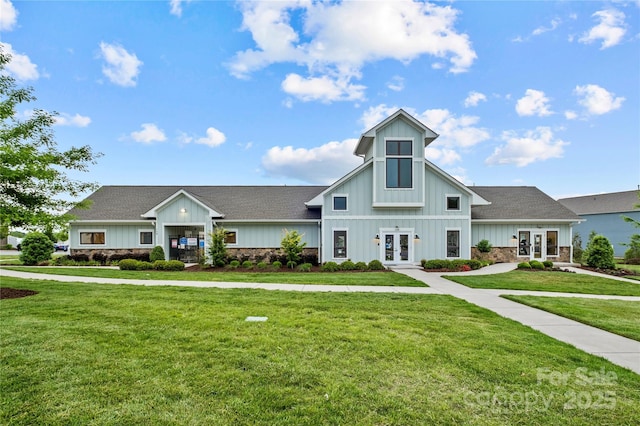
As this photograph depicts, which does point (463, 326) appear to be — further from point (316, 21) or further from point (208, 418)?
point (316, 21)

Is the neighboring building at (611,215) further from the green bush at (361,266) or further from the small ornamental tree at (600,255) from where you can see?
the green bush at (361,266)

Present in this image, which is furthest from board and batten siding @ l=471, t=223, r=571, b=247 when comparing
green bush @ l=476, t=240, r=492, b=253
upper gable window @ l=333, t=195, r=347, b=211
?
upper gable window @ l=333, t=195, r=347, b=211

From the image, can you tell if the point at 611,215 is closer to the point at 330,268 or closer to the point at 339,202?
the point at 339,202

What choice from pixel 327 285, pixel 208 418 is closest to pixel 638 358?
pixel 208 418

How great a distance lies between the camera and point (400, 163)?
18.8m

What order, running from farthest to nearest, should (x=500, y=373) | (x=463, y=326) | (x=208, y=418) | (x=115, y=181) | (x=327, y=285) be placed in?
1. (x=115, y=181)
2. (x=327, y=285)
3. (x=463, y=326)
4. (x=500, y=373)
5. (x=208, y=418)

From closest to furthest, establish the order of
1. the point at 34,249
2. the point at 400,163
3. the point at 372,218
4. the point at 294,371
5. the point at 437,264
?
the point at 294,371
the point at 437,264
the point at 400,163
the point at 372,218
the point at 34,249

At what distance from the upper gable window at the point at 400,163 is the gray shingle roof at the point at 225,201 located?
5.60 meters

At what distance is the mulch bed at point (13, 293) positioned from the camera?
8977 millimetres

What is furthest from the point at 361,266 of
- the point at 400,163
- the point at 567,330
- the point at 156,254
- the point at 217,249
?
the point at 156,254

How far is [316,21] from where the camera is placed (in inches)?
619

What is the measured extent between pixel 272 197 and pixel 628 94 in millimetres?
22173

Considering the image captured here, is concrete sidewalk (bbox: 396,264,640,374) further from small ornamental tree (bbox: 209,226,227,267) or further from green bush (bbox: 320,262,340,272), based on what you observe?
small ornamental tree (bbox: 209,226,227,267)

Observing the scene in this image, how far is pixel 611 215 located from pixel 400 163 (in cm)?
3079
